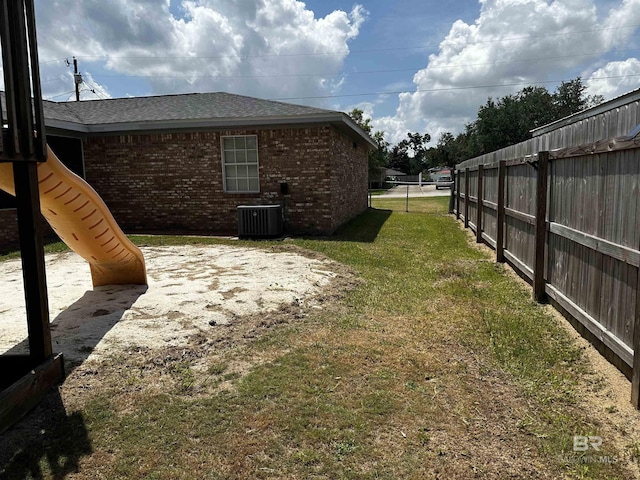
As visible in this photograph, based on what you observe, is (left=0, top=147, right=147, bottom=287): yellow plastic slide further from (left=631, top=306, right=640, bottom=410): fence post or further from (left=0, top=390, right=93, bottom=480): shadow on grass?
(left=631, top=306, right=640, bottom=410): fence post

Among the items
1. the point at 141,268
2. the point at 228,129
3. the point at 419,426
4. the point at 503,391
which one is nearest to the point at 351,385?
the point at 419,426

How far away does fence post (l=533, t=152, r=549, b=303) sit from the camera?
204 inches

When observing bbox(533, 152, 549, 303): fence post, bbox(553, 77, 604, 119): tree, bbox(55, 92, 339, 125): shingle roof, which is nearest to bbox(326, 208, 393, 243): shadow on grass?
bbox(55, 92, 339, 125): shingle roof

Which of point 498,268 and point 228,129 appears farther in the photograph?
point 228,129

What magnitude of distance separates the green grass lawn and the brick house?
6900mm

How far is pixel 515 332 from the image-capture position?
14.3 feet

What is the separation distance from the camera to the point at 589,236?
3.91 m

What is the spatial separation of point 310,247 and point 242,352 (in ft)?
18.3

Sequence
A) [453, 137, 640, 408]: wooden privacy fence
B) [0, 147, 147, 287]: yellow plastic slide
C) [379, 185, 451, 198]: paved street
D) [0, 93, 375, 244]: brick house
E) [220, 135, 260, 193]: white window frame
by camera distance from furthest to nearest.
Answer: [379, 185, 451, 198]: paved street → [220, 135, 260, 193]: white window frame → [0, 93, 375, 244]: brick house → [0, 147, 147, 287]: yellow plastic slide → [453, 137, 640, 408]: wooden privacy fence

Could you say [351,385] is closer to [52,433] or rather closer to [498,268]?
[52,433]

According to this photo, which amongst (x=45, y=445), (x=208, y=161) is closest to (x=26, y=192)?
(x=45, y=445)

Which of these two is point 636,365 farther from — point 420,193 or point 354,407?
point 420,193

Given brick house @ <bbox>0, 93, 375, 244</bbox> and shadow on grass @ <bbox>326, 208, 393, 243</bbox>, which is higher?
brick house @ <bbox>0, 93, 375, 244</bbox>

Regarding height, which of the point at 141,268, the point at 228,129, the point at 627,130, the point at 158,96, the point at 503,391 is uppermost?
the point at 158,96
